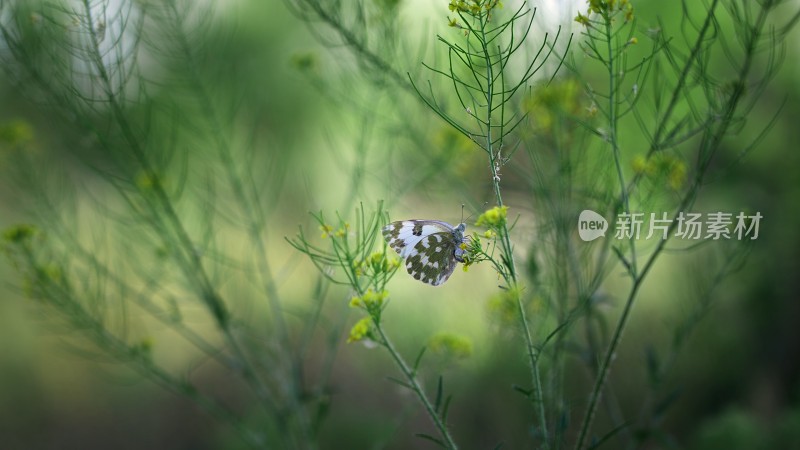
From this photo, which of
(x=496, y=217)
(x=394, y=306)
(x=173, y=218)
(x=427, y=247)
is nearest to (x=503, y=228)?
(x=496, y=217)

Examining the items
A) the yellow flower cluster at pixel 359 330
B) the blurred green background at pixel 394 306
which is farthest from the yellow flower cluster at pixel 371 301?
the blurred green background at pixel 394 306

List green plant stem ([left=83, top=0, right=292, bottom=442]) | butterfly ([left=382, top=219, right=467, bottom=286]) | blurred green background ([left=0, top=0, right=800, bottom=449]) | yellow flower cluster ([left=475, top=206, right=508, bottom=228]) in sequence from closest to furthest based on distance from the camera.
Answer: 1. yellow flower cluster ([left=475, top=206, right=508, bottom=228])
2. butterfly ([left=382, top=219, right=467, bottom=286])
3. green plant stem ([left=83, top=0, right=292, bottom=442])
4. blurred green background ([left=0, top=0, right=800, bottom=449])

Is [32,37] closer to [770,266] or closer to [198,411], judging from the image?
[770,266]

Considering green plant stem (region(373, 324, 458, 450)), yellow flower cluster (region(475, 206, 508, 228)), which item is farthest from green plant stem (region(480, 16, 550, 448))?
green plant stem (region(373, 324, 458, 450))

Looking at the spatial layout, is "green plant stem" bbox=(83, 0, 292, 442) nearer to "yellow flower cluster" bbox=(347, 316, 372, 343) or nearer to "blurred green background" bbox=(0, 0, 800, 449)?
"blurred green background" bbox=(0, 0, 800, 449)

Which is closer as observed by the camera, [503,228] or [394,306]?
[503,228]

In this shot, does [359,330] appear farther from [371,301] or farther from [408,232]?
[408,232]

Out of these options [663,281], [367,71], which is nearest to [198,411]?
[663,281]
